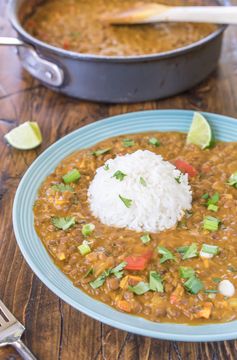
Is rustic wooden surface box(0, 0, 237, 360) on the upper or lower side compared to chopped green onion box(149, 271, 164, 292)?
lower

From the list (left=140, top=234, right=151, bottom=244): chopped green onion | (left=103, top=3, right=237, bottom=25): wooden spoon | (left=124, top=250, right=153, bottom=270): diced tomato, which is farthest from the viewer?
(left=103, top=3, right=237, bottom=25): wooden spoon

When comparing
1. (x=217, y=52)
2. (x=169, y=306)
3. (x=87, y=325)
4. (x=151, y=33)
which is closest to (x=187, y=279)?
(x=169, y=306)

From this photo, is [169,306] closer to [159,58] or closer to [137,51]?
[159,58]

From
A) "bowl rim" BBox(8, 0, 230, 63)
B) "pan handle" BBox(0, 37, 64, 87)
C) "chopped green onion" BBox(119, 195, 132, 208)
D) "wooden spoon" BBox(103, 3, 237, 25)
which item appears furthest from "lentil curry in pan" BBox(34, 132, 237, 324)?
"wooden spoon" BBox(103, 3, 237, 25)

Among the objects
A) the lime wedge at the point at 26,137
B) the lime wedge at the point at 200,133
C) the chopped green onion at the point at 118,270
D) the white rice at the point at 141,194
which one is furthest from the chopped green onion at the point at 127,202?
the lime wedge at the point at 26,137

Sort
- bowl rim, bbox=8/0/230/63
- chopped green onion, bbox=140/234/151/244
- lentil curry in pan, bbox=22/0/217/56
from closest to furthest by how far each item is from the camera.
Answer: chopped green onion, bbox=140/234/151/244 → bowl rim, bbox=8/0/230/63 → lentil curry in pan, bbox=22/0/217/56

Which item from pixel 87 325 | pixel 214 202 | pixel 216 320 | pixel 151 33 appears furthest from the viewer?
pixel 151 33

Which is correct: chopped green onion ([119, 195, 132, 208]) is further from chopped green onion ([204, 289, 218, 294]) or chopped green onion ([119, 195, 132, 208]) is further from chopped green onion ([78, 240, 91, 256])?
chopped green onion ([204, 289, 218, 294])
